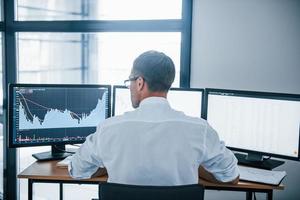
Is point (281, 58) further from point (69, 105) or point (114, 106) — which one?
point (69, 105)

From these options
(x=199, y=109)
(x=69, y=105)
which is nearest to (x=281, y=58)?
(x=199, y=109)

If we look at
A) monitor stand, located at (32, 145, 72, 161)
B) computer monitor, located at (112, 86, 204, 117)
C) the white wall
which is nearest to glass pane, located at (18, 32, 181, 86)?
the white wall

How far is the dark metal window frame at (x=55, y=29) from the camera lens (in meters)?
2.70

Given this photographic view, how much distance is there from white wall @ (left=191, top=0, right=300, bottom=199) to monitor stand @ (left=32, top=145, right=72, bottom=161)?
1.01 metres

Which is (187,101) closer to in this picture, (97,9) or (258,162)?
(258,162)

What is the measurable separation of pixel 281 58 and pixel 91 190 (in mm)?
1870

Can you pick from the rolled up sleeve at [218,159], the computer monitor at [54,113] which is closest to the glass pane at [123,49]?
the computer monitor at [54,113]

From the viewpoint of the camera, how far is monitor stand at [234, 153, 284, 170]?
2159 mm

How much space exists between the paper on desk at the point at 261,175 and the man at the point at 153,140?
48 cm

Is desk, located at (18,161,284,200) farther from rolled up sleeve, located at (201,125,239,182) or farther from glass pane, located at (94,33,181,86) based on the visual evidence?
glass pane, located at (94,33,181,86)

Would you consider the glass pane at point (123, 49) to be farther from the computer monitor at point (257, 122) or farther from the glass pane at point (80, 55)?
the computer monitor at point (257, 122)

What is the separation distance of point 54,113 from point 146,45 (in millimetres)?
933

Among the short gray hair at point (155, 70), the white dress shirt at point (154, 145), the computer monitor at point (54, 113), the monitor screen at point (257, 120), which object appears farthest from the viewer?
the computer monitor at point (54, 113)

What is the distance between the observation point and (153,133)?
4.50 feet
